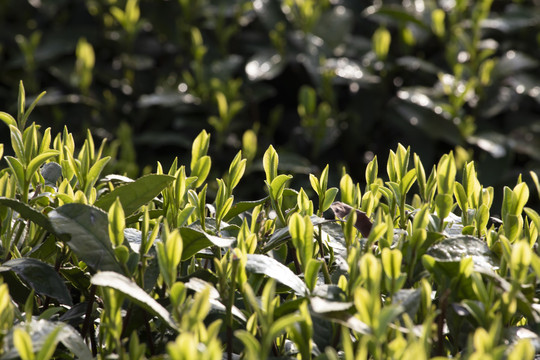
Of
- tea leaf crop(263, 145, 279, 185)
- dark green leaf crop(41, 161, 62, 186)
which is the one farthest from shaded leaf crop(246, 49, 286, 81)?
tea leaf crop(263, 145, 279, 185)

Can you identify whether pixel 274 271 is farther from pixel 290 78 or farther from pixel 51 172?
pixel 290 78

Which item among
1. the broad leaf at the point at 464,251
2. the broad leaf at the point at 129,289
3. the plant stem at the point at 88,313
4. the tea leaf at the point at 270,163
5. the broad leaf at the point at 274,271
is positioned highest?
the broad leaf at the point at 129,289

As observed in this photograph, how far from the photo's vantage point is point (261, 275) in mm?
1291

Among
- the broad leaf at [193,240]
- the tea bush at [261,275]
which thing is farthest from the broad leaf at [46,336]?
the broad leaf at [193,240]

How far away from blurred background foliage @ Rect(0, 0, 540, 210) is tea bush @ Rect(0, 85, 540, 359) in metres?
1.75

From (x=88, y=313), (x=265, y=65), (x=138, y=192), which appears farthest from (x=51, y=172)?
(x=265, y=65)

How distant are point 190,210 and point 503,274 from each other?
0.57 m

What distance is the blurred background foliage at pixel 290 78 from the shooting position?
135 inches

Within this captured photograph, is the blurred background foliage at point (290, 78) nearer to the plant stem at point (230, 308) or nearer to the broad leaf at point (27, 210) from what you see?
the broad leaf at point (27, 210)

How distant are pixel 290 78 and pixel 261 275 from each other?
277cm

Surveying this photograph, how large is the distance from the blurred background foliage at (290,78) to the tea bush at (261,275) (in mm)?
1747

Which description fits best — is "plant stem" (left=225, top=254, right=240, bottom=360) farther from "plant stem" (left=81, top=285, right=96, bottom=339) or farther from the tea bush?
"plant stem" (left=81, top=285, right=96, bottom=339)

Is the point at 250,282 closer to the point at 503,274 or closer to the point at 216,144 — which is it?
the point at 503,274

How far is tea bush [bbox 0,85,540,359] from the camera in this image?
107 centimetres
